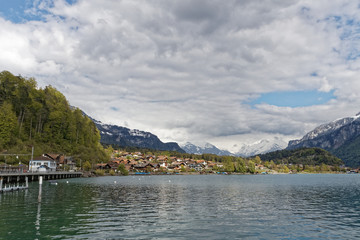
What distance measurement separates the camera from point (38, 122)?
147750 mm

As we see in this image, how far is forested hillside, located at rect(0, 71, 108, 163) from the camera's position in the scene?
124 meters

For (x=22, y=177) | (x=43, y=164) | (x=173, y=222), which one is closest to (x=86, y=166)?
(x=43, y=164)

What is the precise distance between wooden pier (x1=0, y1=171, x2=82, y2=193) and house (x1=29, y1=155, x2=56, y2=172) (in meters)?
5.04

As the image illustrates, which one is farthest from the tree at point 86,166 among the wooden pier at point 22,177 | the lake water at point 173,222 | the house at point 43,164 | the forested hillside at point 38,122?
the lake water at point 173,222

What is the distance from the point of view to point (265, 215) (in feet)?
128

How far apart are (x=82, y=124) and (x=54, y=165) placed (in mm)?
45088

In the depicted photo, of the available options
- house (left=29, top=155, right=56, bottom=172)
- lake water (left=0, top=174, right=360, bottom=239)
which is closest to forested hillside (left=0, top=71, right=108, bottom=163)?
house (left=29, top=155, right=56, bottom=172)

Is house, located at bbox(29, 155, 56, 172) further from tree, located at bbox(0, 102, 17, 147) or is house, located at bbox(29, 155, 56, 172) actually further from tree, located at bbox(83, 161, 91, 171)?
tree, located at bbox(83, 161, 91, 171)

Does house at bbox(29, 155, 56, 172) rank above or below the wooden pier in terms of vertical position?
above

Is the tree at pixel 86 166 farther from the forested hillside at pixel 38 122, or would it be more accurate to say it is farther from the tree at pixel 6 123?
the tree at pixel 6 123

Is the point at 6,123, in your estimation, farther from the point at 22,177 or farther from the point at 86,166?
the point at 86,166

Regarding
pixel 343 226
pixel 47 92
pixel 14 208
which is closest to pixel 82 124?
pixel 47 92

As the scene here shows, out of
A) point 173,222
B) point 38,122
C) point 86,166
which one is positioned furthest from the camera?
point 86,166

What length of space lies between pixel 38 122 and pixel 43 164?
103 ft
